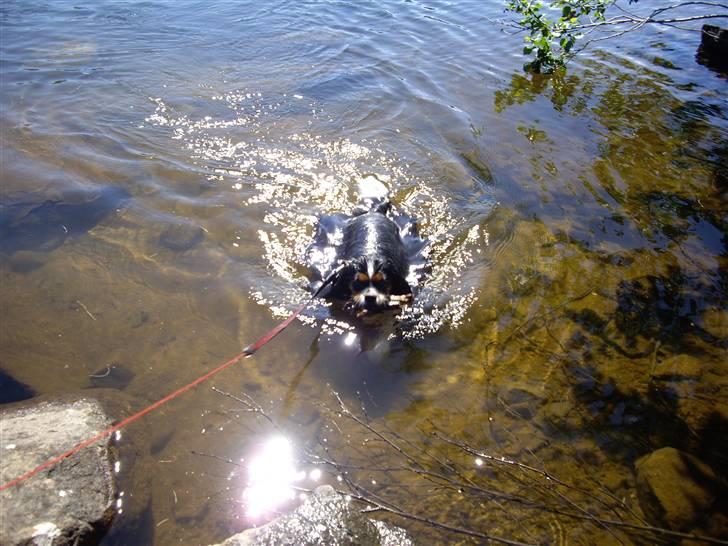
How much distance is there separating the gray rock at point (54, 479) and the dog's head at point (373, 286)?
239 cm

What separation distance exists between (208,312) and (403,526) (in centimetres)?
281

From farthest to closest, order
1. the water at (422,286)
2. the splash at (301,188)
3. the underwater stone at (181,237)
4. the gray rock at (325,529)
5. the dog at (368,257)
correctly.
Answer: the underwater stone at (181,237) → the splash at (301,188) → the dog at (368,257) → the water at (422,286) → the gray rock at (325,529)

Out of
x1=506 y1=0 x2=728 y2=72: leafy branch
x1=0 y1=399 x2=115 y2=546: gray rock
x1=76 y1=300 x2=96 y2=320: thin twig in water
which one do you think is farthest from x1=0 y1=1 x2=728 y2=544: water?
x1=506 y1=0 x2=728 y2=72: leafy branch

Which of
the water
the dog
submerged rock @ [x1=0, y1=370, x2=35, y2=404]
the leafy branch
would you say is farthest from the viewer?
the leafy branch

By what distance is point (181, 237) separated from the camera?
19.1ft

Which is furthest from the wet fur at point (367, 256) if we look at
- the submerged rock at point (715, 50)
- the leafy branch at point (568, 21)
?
the submerged rock at point (715, 50)

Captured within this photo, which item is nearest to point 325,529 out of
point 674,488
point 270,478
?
point 270,478

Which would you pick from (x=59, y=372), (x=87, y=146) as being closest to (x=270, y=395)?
(x=59, y=372)

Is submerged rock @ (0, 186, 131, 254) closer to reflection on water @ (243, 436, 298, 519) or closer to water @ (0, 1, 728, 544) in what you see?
water @ (0, 1, 728, 544)

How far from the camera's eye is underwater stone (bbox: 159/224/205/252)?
5.72 metres

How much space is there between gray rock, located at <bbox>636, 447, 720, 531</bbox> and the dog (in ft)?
8.34

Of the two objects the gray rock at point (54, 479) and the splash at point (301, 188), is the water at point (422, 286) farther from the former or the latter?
the gray rock at point (54, 479)

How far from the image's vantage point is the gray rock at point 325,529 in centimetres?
298

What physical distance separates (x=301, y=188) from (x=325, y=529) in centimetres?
480
